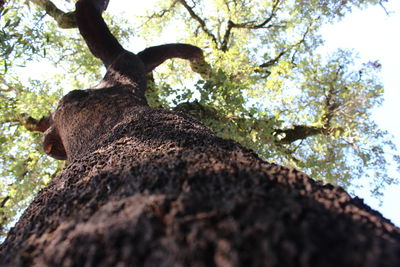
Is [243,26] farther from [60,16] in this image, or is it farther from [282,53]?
[60,16]

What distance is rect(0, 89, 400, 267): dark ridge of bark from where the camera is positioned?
29.1 inches

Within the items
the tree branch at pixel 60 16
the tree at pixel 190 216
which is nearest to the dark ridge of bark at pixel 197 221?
the tree at pixel 190 216

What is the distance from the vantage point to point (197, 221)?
85 centimetres

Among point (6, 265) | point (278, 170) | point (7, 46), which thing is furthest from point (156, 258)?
point (7, 46)

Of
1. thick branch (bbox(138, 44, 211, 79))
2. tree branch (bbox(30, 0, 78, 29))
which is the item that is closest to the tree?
thick branch (bbox(138, 44, 211, 79))

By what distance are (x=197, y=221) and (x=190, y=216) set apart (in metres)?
0.04

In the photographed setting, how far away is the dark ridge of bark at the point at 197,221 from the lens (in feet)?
2.42

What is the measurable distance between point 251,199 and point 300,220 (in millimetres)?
178

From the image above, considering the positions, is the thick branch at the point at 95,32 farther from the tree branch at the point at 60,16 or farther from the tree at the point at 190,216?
the tree at the point at 190,216

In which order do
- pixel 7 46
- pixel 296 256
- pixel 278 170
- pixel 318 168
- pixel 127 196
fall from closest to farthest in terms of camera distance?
1. pixel 296 256
2. pixel 127 196
3. pixel 278 170
4. pixel 7 46
5. pixel 318 168

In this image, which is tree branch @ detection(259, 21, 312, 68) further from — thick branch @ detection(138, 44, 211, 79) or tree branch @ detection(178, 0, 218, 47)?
thick branch @ detection(138, 44, 211, 79)

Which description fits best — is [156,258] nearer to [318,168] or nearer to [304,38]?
[318,168]

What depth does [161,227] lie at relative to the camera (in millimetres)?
887

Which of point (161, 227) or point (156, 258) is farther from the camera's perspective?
point (161, 227)
